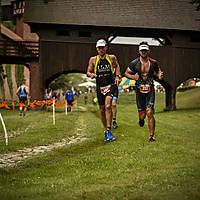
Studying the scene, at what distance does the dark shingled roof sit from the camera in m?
25.6

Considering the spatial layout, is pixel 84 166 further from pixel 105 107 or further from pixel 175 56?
pixel 175 56

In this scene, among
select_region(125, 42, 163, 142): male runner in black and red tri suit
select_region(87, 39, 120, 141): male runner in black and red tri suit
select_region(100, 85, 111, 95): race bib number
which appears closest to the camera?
select_region(125, 42, 163, 142): male runner in black and red tri suit

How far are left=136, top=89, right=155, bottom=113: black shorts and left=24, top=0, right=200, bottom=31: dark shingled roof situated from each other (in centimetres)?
1830

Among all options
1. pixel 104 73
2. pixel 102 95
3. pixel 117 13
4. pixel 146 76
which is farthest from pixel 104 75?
pixel 117 13

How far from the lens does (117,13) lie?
87.4 ft

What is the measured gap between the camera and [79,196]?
3.81 m

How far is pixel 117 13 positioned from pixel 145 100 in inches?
779

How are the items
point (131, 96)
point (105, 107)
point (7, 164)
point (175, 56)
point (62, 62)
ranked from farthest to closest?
point (131, 96)
point (175, 56)
point (62, 62)
point (105, 107)
point (7, 164)

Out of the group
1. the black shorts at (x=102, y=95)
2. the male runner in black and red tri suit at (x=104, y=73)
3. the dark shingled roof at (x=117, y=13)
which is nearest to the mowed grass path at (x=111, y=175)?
the male runner in black and red tri suit at (x=104, y=73)

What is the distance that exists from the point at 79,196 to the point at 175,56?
24.5 meters

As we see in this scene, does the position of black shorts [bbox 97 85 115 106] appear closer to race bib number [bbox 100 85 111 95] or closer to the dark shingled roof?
race bib number [bbox 100 85 111 95]

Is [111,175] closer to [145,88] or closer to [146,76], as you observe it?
[145,88]

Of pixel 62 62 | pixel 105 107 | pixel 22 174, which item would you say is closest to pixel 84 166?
pixel 22 174

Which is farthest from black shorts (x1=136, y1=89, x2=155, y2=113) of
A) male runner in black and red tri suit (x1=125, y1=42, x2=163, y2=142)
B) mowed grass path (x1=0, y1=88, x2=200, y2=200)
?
mowed grass path (x1=0, y1=88, x2=200, y2=200)
